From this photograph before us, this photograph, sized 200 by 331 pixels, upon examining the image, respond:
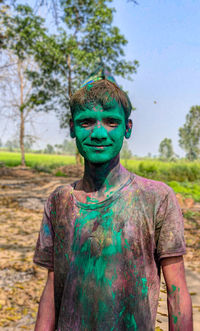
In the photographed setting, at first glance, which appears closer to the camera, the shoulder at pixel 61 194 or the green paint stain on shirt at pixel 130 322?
the green paint stain on shirt at pixel 130 322

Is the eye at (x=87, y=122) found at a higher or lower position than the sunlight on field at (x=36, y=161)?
higher

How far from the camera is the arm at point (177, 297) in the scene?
3.72ft

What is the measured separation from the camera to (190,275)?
4.68 m

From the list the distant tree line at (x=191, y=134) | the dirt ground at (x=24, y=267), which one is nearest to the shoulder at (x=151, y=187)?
the dirt ground at (x=24, y=267)

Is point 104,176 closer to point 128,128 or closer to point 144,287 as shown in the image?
point 128,128

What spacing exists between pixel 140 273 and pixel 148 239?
135 mm

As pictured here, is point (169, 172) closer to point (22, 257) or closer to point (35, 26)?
point (35, 26)

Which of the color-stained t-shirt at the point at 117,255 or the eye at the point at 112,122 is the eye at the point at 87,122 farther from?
the color-stained t-shirt at the point at 117,255

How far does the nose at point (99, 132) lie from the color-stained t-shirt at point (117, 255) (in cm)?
24

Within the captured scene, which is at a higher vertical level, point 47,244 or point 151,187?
point 151,187

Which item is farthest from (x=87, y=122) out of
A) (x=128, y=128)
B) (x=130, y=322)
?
(x=130, y=322)

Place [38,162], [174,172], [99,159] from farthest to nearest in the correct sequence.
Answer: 1. [38,162]
2. [174,172]
3. [99,159]

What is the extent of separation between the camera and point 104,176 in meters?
1.25

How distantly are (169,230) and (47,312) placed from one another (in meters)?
0.66
